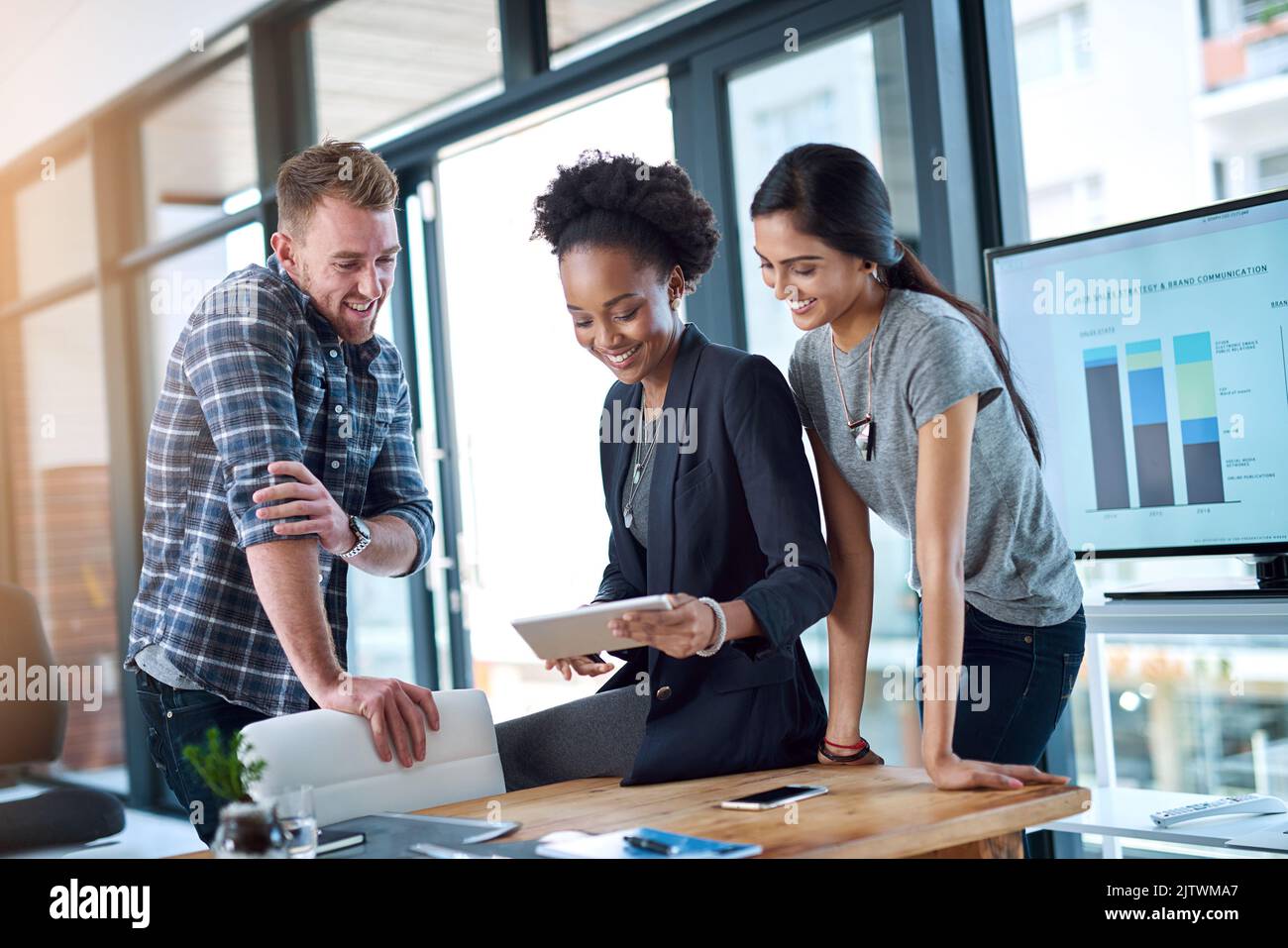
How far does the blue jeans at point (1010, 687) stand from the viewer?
188 cm

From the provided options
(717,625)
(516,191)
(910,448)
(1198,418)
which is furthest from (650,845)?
(516,191)

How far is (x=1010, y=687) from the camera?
1.90 m

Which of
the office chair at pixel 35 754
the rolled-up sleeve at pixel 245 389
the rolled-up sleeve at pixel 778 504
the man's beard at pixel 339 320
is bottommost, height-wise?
the office chair at pixel 35 754

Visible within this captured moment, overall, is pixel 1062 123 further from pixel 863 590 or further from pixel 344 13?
pixel 863 590

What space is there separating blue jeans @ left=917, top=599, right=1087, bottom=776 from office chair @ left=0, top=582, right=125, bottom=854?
2111mm

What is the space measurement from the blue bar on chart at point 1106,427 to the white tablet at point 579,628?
1.40 meters

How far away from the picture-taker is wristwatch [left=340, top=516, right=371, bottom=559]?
2.09 m

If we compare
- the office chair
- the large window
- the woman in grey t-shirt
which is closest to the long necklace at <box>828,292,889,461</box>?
the woman in grey t-shirt

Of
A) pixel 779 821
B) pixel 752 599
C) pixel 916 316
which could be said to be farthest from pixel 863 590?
pixel 779 821

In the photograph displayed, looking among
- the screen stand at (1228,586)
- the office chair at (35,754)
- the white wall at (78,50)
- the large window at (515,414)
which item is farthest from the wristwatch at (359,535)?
the white wall at (78,50)

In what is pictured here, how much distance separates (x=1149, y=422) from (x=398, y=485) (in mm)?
1495

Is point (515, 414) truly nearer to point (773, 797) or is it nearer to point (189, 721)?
point (189, 721)

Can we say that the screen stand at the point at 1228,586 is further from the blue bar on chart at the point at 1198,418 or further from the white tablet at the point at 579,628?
the white tablet at the point at 579,628

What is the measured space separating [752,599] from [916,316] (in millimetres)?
479
